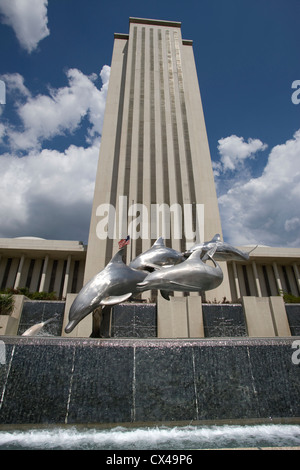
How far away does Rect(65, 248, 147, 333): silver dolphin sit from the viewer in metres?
7.16

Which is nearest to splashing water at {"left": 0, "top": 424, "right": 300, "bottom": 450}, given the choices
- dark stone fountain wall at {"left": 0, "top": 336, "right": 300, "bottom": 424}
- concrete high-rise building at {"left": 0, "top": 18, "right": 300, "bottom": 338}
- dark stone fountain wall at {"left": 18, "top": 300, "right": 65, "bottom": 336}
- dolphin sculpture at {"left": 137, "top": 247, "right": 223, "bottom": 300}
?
dark stone fountain wall at {"left": 0, "top": 336, "right": 300, "bottom": 424}

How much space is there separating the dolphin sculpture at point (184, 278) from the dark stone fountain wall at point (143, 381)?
4.82 feet

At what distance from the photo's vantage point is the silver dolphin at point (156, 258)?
29.9 feet

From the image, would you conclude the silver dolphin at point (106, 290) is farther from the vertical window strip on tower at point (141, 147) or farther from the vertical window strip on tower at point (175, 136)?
the vertical window strip on tower at point (175, 136)

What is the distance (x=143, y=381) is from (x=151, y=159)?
28.1 m

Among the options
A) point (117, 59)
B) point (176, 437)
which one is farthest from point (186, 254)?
point (117, 59)

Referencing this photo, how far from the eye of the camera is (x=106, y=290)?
24.7ft

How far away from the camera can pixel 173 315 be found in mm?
14641

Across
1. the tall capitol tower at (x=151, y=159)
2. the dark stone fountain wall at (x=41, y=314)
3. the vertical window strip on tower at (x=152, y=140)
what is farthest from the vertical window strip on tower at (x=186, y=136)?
the dark stone fountain wall at (x=41, y=314)

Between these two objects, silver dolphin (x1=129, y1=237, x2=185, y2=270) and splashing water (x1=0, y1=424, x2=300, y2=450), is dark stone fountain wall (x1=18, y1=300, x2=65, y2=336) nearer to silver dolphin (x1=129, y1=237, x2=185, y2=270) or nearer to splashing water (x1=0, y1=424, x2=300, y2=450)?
silver dolphin (x1=129, y1=237, x2=185, y2=270)

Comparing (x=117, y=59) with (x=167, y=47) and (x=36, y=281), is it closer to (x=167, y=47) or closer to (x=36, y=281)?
(x=167, y=47)

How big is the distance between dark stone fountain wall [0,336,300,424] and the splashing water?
1.42 feet
